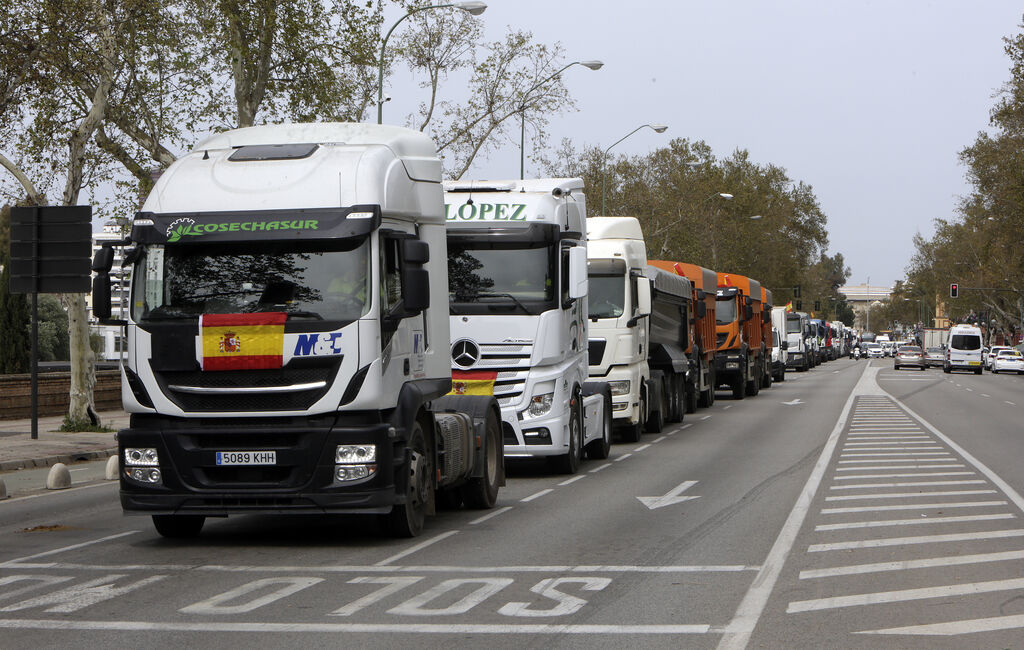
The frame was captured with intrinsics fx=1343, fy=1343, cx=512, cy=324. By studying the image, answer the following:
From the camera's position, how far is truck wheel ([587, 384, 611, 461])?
1947 centimetres

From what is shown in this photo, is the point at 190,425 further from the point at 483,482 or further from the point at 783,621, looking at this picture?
the point at 783,621

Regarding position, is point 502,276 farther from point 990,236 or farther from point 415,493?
point 990,236

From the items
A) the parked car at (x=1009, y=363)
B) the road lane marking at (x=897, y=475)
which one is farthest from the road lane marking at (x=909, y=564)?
the parked car at (x=1009, y=363)

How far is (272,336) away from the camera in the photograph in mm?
10273

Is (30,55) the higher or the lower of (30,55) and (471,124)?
the lower

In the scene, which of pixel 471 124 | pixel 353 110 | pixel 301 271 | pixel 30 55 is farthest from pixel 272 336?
pixel 471 124

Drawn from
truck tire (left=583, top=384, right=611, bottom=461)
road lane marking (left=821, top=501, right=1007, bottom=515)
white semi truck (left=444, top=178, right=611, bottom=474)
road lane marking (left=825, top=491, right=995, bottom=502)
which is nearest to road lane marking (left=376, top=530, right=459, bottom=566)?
road lane marking (left=821, top=501, right=1007, bottom=515)

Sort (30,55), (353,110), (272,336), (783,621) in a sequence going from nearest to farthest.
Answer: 1. (783,621)
2. (272,336)
3. (30,55)
4. (353,110)

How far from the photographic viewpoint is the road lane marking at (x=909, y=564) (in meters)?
9.46

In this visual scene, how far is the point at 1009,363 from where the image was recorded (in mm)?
83312

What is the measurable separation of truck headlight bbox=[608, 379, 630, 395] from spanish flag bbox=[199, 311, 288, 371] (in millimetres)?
11952

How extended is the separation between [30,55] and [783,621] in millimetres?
15385

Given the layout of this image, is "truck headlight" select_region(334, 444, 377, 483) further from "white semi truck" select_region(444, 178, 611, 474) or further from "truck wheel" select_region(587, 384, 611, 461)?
"truck wheel" select_region(587, 384, 611, 461)

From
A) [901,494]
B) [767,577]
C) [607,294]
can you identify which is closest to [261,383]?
[767,577]
